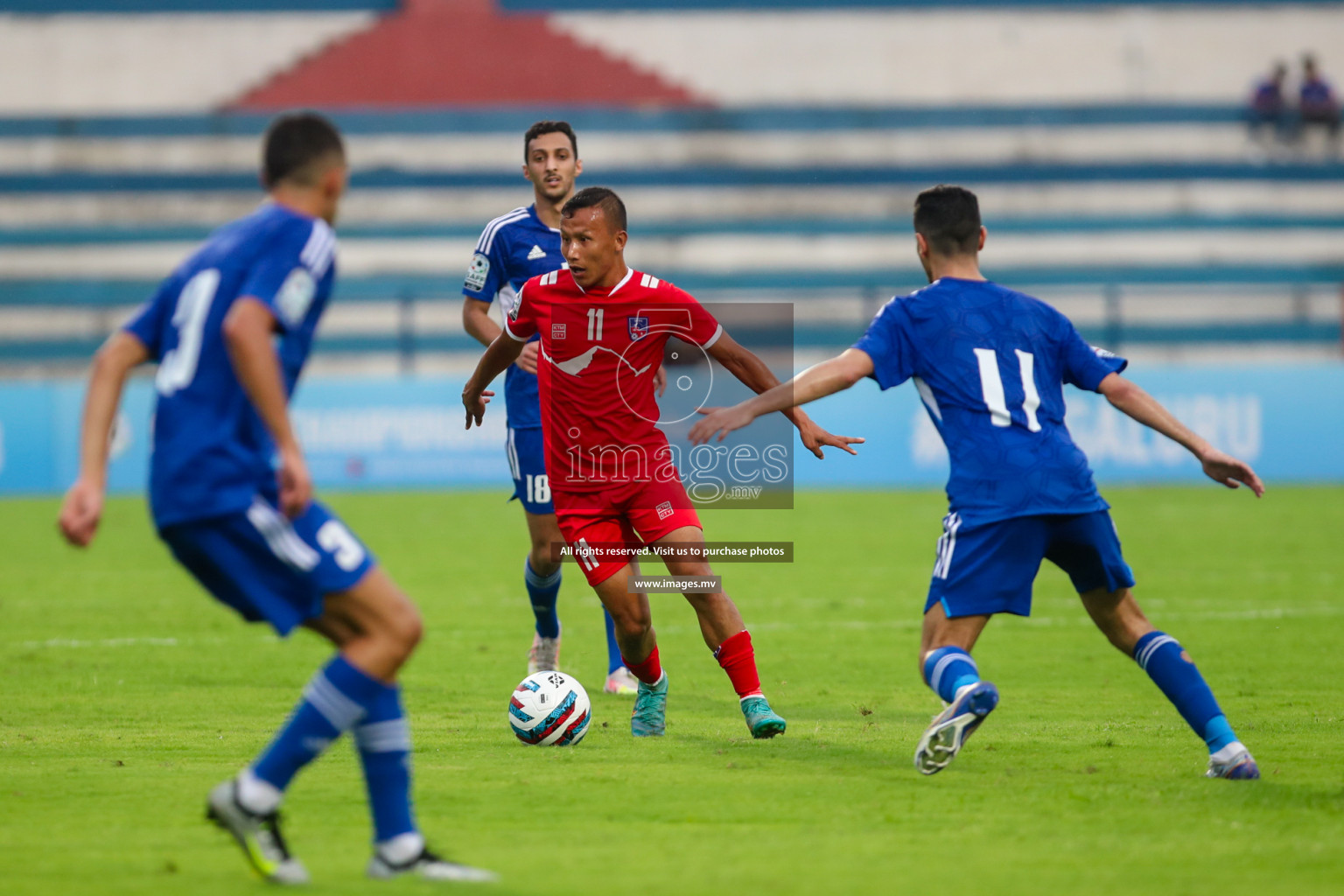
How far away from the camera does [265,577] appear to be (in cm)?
395

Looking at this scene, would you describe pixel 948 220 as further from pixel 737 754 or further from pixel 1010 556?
pixel 737 754

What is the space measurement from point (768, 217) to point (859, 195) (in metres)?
1.88

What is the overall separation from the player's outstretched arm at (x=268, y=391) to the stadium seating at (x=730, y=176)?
75.6 feet

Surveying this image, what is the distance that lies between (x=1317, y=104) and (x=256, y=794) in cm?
3050

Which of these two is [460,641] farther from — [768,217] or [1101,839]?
[768,217]

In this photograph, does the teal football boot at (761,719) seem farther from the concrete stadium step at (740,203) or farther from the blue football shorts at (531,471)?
the concrete stadium step at (740,203)

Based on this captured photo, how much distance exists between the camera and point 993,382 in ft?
16.8

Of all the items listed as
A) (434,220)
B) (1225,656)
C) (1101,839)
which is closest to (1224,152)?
(434,220)

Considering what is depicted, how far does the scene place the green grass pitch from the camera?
4047 mm

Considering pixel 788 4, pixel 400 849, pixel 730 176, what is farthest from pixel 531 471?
pixel 788 4

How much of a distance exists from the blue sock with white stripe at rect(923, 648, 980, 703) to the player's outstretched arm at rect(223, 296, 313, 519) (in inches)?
88.0

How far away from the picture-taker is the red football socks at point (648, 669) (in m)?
6.12

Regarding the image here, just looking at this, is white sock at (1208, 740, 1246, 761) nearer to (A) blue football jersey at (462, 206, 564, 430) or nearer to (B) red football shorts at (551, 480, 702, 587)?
(B) red football shorts at (551, 480, 702, 587)

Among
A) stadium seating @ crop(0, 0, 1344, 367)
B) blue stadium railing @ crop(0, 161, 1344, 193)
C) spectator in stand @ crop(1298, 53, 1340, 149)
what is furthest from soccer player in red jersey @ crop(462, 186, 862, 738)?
spectator in stand @ crop(1298, 53, 1340, 149)
